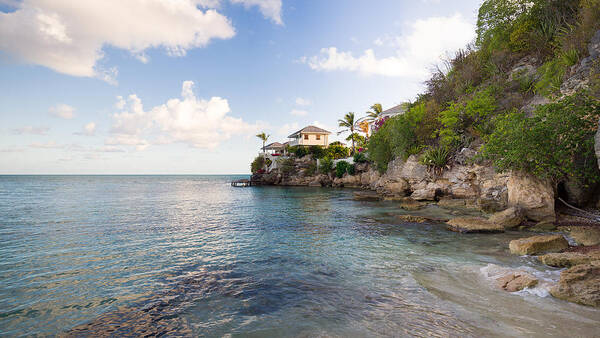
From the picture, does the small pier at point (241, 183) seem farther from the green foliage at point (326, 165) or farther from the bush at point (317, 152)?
the green foliage at point (326, 165)

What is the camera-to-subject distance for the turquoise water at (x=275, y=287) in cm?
475

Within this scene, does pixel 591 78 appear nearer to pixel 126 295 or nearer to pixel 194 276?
pixel 194 276

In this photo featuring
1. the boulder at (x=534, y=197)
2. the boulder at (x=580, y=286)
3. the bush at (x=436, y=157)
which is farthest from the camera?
the bush at (x=436, y=157)

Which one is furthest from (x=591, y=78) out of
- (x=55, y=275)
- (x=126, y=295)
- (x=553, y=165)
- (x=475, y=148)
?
(x=55, y=275)

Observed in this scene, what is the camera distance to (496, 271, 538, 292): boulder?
5816 mm

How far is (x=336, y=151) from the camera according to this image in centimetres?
5762

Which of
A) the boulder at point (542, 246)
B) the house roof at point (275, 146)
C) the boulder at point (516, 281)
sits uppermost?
the house roof at point (275, 146)

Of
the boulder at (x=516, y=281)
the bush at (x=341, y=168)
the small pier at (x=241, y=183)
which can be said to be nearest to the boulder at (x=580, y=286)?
the boulder at (x=516, y=281)

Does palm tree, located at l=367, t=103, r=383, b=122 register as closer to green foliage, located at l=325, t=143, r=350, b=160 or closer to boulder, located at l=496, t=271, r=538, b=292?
green foliage, located at l=325, t=143, r=350, b=160

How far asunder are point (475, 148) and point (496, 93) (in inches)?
184

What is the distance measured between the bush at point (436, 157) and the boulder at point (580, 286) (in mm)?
18033

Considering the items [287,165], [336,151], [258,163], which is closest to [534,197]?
[287,165]

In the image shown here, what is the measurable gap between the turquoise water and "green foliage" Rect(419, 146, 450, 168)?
450 inches

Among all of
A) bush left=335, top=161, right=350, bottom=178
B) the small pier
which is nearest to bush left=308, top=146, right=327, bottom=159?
bush left=335, top=161, right=350, bottom=178
